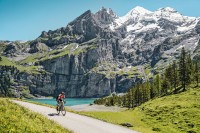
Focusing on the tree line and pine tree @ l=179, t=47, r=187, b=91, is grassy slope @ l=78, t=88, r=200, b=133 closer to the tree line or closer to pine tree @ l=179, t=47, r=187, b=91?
pine tree @ l=179, t=47, r=187, b=91

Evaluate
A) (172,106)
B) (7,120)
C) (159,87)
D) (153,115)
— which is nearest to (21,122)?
(7,120)

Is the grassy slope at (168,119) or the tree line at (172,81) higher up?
the tree line at (172,81)

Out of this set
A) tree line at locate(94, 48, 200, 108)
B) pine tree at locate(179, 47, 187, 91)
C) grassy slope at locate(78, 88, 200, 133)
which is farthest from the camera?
tree line at locate(94, 48, 200, 108)

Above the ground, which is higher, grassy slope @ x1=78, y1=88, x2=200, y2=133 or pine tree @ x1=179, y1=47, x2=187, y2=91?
pine tree @ x1=179, y1=47, x2=187, y2=91

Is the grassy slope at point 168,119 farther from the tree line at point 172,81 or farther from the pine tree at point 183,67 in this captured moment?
the tree line at point 172,81

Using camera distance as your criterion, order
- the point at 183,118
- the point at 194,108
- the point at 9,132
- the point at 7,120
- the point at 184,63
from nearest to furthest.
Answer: the point at 9,132
the point at 7,120
the point at 183,118
the point at 194,108
the point at 184,63

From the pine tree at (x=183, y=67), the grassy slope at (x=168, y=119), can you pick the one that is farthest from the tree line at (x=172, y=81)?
the grassy slope at (x=168, y=119)

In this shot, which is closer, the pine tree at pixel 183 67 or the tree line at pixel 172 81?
the pine tree at pixel 183 67

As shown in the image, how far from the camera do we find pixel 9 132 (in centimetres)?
1681

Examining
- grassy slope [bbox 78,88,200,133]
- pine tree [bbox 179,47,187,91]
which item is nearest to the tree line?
pine tree [bbox 179,47,187,91]

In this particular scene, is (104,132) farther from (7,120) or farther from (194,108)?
(194,108)

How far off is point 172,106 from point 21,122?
62.1 m

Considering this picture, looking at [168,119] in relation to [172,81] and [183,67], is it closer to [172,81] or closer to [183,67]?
[183,67]

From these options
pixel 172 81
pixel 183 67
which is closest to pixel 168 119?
pixel 183 67
